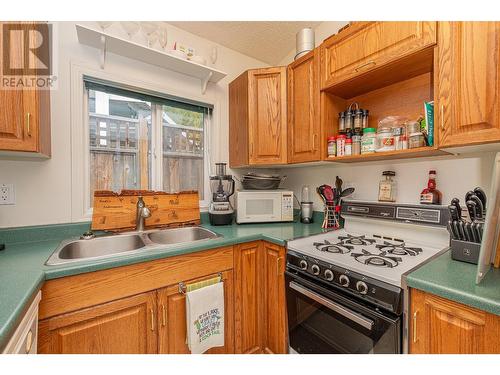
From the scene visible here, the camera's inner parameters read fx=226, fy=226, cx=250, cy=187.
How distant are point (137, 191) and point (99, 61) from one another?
0.94 metres

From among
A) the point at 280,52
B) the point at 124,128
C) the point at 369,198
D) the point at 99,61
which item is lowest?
the point at 369,198

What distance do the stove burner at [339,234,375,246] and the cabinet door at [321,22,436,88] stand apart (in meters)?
1.02

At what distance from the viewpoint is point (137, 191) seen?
1.71 metres

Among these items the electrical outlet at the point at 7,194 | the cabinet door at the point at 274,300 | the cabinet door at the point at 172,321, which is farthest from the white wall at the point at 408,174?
the electrical outlet at the point at 7,194

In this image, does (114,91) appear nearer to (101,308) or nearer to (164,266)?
(164,266)

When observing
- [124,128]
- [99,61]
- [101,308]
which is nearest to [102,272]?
[101,308]

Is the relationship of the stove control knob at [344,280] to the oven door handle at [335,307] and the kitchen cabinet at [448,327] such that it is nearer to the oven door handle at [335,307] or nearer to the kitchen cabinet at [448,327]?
the oven door handle at [335,307]

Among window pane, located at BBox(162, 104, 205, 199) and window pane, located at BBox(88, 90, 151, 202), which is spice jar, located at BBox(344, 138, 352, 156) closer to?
window pane, located at BBox(162, 104, 205, 199)

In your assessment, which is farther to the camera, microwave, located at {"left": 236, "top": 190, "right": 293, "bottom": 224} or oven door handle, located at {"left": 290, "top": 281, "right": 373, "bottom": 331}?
microwave, located at {"left": 236, "top": 190, "right": 293, "bottom": 224}

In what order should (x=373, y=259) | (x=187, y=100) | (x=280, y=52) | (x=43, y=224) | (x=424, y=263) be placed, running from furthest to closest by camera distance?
(x=280, y=52) < (x=187, y=100) < (x=43, y=224) < (x=373, y=259) < (x=424, y=263)

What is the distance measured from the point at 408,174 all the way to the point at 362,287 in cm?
93

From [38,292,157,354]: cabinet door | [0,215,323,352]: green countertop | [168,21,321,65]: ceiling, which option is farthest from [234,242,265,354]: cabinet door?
[168,21,321,65]: ceiling

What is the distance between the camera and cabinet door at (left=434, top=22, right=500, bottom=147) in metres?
0.91

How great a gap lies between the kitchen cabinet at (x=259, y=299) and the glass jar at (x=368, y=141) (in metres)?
0.82
